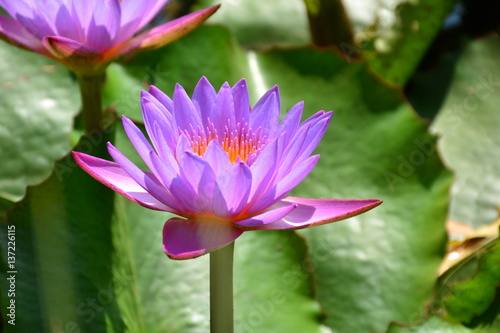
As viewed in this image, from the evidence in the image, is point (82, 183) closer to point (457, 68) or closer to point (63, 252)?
point (63, 252)

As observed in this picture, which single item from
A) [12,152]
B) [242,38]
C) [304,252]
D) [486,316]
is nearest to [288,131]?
[304,252]

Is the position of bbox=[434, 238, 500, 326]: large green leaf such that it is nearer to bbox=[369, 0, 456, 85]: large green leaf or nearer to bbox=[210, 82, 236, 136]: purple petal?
bbox=[210, 82, 236, 136]: purple petal

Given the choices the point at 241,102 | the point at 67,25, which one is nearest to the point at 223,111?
the point at 241,102

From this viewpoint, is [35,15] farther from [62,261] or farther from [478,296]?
[478,296]

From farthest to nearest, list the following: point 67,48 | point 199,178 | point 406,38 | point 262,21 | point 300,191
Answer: point 262,21
point 406,38
point 300,191
point 67,48
point 199,178

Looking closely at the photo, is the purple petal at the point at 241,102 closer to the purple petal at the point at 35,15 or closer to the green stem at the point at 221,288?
the green stem at the point at 221,288

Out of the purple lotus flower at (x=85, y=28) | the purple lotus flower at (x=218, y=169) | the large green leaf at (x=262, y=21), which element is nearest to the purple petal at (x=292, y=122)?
the purple lotus flower at (x=218, y=169)

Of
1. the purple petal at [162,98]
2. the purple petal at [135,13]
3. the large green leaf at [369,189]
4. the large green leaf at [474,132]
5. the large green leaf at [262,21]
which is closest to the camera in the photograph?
the purple petal at [162,98]
